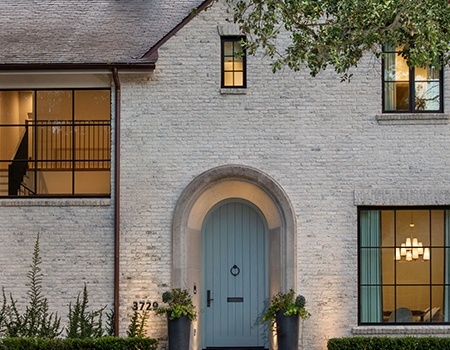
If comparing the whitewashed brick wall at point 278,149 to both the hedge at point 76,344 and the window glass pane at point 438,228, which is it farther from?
the hedge at point 76,344

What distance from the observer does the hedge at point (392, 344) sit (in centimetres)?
1809

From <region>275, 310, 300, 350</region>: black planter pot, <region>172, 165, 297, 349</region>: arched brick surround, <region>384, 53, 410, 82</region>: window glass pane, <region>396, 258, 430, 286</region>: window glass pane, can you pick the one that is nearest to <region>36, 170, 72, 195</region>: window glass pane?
<region>172, 165, 297, 349</region>: arched brick surround

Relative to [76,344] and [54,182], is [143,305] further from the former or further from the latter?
[54,182]

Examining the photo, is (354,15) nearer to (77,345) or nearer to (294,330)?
(294,330)

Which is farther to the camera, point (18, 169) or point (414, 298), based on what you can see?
point (18, 169)

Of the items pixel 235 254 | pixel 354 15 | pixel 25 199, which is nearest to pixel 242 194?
pixel 235 254

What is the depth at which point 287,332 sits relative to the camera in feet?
60.0

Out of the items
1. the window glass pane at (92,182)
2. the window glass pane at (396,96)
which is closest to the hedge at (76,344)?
the window glass pane at (92,182)

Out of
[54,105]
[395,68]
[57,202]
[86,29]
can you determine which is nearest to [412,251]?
[395,68]

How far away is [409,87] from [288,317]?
5.04 m

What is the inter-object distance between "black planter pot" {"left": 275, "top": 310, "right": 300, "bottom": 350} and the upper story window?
4458 mm

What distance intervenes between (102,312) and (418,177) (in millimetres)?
6587

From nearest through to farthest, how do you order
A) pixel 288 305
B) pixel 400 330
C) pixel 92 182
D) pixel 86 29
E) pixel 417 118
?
Answer: pixel 288 305 < pixel 400 330 < pixel 417 118 < pixel 92 182 < pixel 86 29

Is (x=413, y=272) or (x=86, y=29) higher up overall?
(x=86, y=29)
